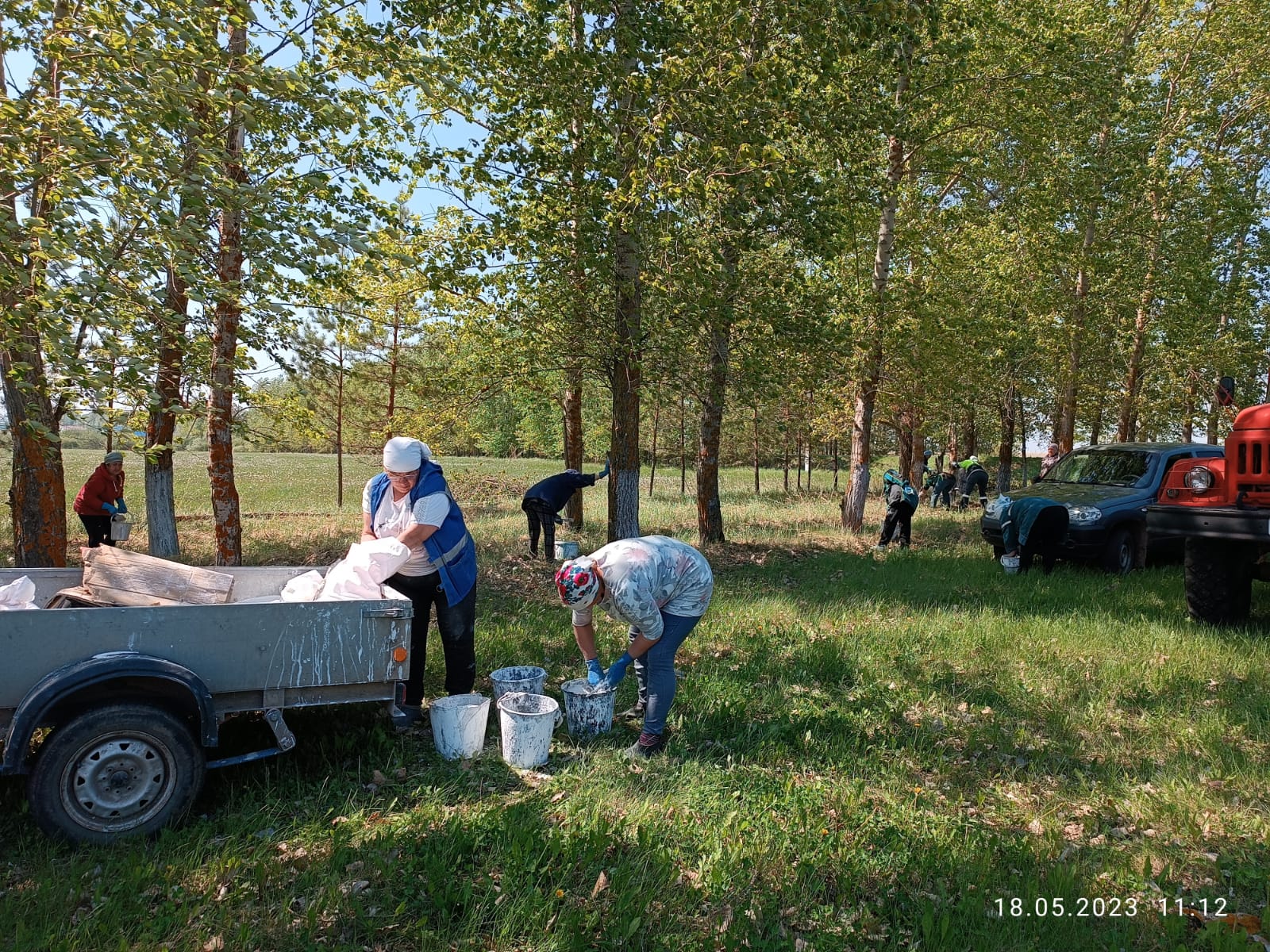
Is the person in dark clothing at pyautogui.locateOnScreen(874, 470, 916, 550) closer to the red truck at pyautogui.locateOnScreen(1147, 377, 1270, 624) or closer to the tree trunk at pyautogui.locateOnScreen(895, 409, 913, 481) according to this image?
the red truck at pyautogui.locateOnScreen(1147, 377, 1270, 624)

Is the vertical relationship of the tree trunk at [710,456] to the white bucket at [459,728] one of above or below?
above

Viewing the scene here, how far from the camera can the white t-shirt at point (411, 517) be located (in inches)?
186

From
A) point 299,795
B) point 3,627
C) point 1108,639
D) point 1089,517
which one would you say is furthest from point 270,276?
point 1089,517

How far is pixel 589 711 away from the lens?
475 centimetres

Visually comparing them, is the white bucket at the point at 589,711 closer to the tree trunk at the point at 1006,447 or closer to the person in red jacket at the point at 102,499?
the person in red jacket at the point at 102,499

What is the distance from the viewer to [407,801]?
12.9 ft

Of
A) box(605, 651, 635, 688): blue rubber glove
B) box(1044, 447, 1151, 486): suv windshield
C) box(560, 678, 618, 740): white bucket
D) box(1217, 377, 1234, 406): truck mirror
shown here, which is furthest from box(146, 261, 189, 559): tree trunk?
box(1044, 447, 1151, 486): suv windshield

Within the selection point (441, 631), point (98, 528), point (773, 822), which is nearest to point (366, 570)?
point (441, 631)

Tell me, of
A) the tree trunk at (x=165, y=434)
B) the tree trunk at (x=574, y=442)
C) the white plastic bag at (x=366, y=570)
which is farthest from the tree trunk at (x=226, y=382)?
the tree trunk at (x=574, y=442)

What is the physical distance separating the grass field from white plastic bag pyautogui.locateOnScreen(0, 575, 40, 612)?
1.05 m

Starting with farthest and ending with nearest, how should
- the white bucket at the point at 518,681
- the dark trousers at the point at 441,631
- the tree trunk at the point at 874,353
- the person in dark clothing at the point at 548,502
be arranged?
1. the tree trunk at the point at 874,353
2. the person in dark clothing at the point at 548,502
3. the white bucket at the point at 518,681
4. the dark trousers at the point at 441,631

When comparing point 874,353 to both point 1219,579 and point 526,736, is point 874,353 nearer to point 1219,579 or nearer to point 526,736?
point 1219,579

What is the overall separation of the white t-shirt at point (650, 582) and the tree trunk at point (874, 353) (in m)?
10.0

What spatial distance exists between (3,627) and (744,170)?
703 cm
